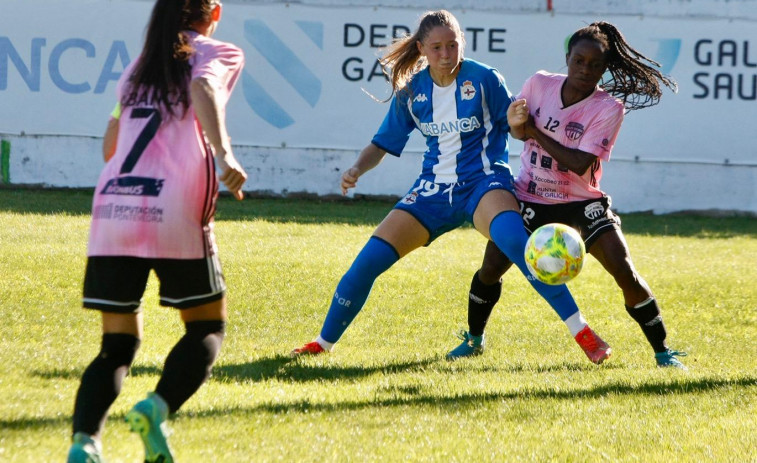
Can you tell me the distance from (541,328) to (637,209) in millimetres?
9948

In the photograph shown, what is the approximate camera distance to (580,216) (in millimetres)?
6309

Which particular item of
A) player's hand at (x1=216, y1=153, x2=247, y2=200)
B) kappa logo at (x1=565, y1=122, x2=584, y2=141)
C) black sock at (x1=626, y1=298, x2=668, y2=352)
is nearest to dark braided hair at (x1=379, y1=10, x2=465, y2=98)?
kappa logo at (x1=565, y1=122, x2=584, y2=141)

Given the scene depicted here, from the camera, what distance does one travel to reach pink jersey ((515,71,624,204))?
244 inches

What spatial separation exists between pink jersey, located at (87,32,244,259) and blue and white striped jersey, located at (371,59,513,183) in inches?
105

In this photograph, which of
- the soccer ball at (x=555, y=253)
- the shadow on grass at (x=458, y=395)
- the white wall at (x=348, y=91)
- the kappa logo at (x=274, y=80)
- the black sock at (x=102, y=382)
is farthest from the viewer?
the kappa logo at (x=274, y=80)

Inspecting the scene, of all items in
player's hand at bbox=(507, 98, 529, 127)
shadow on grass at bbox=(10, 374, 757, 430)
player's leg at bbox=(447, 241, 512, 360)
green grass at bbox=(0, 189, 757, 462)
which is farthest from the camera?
player's leg at bbox=(447, 241, 512, 360)

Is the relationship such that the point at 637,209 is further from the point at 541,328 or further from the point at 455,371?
the point at 455,371

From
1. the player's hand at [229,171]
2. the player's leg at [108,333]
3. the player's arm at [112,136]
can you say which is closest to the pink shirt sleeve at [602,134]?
the player's hand at [229,171]

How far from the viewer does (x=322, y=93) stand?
1730 cm

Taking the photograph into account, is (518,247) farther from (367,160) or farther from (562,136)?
(367,160)

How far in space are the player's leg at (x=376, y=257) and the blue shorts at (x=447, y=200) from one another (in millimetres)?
59

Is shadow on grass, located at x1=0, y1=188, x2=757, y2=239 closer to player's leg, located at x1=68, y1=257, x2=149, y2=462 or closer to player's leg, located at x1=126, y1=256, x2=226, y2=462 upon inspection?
player's leg, located at x1=126, y1=256, x2=226, y2=462

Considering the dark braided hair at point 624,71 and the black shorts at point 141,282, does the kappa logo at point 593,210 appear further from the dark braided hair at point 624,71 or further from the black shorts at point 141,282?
the black shorts at point 141,282

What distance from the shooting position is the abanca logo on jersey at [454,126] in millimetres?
6320
